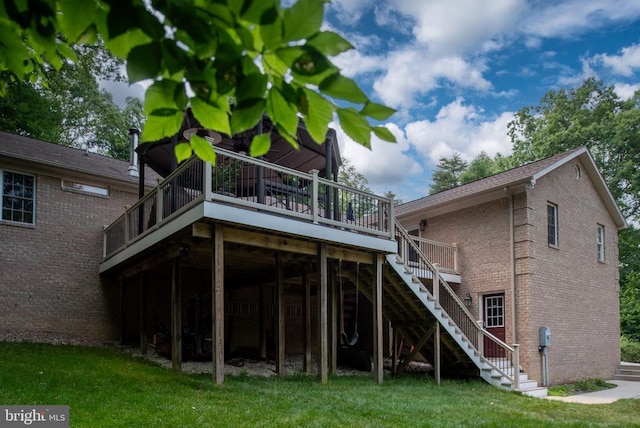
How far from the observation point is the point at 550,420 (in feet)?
28.6

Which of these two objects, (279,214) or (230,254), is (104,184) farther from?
(279,214)

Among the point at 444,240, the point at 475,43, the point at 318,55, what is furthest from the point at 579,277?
the point at 318,55

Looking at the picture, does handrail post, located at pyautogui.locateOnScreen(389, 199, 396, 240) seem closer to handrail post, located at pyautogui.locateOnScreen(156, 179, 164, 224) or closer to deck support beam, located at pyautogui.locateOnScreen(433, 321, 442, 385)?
deck support beam, located at pyautogui.locateOnScreen(433, 321, 442, 385)

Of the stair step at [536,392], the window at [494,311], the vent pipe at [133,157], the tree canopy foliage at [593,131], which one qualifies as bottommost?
the stair step at [536,392]

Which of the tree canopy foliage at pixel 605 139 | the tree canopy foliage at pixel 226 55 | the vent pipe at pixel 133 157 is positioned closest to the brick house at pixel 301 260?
the vent pipe at pixel 133 157

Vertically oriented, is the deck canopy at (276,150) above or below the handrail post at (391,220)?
above

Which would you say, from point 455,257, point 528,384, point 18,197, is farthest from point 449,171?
point 18,197

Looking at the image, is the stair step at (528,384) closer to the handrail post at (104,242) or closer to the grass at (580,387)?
the grass at (580,387)

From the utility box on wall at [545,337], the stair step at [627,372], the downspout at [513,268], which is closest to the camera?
the utility box on wall at [545,337]

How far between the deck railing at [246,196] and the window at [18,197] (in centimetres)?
202

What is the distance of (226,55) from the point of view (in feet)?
5.29

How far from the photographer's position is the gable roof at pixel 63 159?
13445 millimetres

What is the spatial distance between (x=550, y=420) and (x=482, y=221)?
8.12 m

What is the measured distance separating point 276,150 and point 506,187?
665 centimetres
